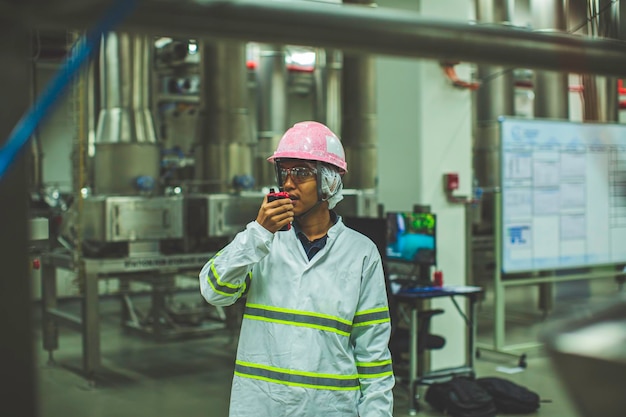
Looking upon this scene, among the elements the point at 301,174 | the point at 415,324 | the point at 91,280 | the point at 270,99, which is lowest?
the point at 415,324

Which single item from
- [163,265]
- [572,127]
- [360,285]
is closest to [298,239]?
[360,285]

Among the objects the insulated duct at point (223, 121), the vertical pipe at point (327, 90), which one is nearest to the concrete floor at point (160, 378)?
the insulated duct at point (223, 121)

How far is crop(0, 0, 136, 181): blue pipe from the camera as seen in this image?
0.67 meters

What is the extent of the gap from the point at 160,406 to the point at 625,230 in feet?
12.8

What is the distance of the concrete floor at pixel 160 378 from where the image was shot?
467cm

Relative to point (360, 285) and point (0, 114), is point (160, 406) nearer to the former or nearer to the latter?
point (360, 285)

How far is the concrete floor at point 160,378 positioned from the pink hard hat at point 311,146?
7.55 feet

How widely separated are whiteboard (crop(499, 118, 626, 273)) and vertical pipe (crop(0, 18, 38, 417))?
17.0ft

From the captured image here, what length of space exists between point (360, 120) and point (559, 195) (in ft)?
8.82

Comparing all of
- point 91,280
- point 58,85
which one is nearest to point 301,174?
point 58,85

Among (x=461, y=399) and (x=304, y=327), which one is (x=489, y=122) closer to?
(x=461, y=399)

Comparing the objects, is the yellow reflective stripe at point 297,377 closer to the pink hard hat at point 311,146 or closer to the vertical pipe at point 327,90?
the pink hard hat at point 311,146

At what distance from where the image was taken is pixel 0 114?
2.16ft

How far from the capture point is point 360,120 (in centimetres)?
798
